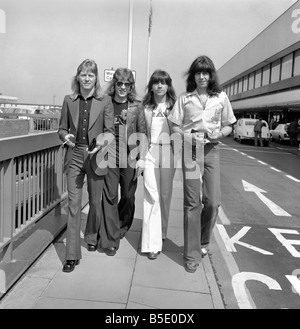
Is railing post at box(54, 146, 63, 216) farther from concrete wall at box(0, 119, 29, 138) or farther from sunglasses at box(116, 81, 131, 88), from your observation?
sunglasses at box(116, 81, 131, 88)

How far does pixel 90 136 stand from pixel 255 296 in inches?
85.6

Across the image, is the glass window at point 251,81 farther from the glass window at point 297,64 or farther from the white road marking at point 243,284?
the white road marking at point 243,284

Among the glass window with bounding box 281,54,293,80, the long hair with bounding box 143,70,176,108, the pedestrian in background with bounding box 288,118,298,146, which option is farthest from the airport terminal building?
the long hair with bounding box 143,70,176,108

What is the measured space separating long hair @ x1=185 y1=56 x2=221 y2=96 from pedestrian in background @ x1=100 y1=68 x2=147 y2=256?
2.05ft

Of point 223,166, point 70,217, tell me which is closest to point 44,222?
point 70,217

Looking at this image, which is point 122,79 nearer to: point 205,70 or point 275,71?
point 205,70

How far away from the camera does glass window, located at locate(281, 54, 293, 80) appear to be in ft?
98.8

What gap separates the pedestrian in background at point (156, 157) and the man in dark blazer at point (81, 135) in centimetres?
51

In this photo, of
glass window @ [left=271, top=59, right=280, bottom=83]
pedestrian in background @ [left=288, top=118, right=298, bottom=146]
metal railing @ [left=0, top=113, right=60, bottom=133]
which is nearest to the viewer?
metal railing @ [left=0, top=113, right=60, bottom=133]

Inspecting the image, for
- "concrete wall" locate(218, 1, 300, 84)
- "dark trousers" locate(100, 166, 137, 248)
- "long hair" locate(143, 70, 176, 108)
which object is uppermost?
"concrete wall" locate(218, 1, 300, 84)

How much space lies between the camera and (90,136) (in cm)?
379

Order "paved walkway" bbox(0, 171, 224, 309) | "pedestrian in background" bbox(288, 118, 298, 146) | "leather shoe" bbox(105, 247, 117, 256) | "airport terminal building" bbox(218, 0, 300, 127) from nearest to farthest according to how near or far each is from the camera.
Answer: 1. "paved walkway" bbox(0, 171, 224, 309)
2. "leather shoe" bbox(105, 247, 117, 256)
3. "pedestrian in background" bbox(288, 118, 298, 146)
4. "airport terminal building" bbox(218, 0, 300, 127)

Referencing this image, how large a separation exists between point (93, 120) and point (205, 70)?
1.23 meters

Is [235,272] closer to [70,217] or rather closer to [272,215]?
[70,217]
